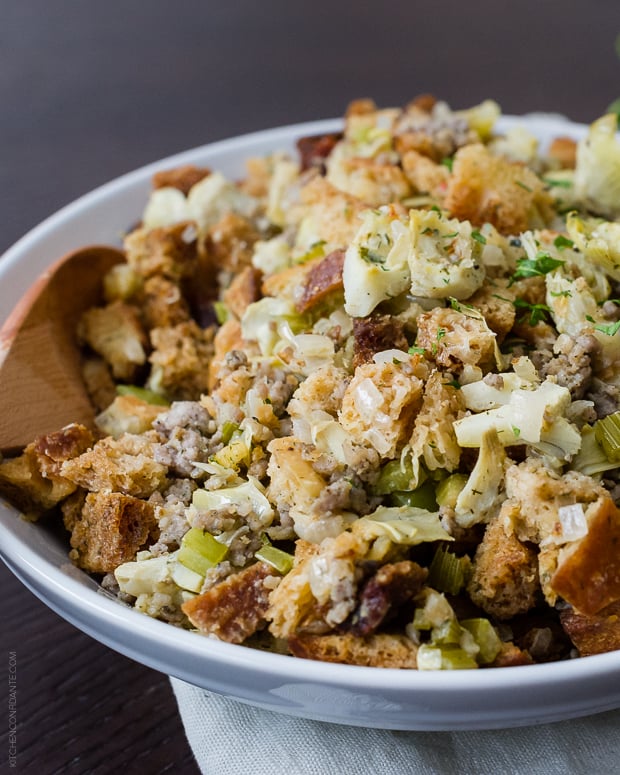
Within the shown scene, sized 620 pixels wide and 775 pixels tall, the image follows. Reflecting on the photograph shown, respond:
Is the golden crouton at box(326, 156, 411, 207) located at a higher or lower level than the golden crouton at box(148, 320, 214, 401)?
higher

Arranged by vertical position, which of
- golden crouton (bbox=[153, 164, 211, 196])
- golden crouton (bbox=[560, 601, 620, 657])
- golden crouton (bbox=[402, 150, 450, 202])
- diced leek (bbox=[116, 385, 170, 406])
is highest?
golden crouton (bbox=[402, 150, 450, 202])

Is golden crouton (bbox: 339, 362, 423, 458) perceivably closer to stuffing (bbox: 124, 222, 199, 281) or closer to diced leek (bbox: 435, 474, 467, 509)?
diced leek (bbox: 435, 474, 467, 509)

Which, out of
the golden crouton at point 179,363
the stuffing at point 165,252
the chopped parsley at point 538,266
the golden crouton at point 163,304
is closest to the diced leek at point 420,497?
the chopped parsley at point 538,266

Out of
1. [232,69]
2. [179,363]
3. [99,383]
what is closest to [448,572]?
[179,363]

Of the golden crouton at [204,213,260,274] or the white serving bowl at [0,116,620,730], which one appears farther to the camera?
the golden crouton at [204,213,260,274]

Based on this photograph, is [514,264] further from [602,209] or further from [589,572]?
[589,572]

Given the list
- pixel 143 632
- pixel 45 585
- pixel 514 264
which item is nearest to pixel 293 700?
pixel 143 632

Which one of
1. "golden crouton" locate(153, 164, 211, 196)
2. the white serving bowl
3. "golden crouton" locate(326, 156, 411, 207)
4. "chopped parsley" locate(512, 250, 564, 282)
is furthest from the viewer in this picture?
"golden crouton" locate(153, 164, 211, 196)

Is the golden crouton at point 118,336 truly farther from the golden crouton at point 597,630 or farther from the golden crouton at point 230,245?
the golden crouton at point 597,630

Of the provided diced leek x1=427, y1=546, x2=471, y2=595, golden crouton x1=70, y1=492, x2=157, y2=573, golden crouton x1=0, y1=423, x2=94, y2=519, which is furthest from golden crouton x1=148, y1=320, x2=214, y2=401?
diced leek x1=427, y1=546, x2=471, y2=595
